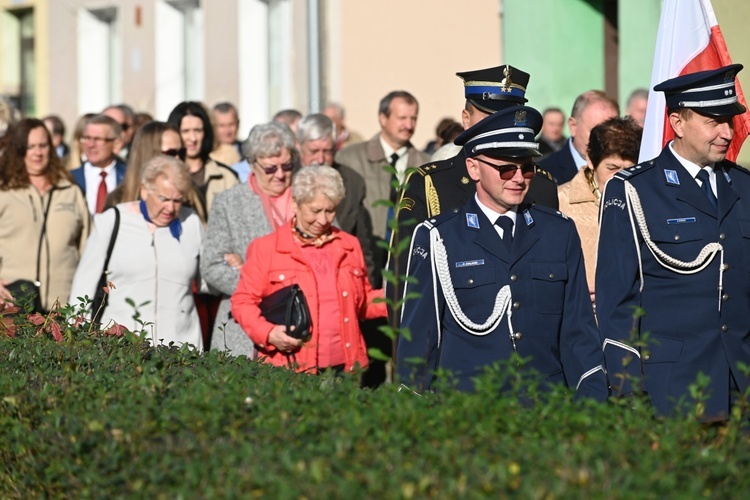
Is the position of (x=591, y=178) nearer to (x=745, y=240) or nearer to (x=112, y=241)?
(x=745, y=240)

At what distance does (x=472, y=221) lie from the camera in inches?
223

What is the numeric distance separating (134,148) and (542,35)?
7.20 meters

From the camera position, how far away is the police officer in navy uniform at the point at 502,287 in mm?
5520

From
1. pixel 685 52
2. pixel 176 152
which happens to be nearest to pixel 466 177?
pixel 685 52

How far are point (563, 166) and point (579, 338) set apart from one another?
3.57 meters

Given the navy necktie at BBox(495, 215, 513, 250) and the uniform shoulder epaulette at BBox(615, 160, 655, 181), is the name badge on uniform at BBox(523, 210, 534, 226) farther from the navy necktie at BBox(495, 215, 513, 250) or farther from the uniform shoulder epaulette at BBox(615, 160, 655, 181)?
the uniform shoulder epaulette at BBox(615, 160, 655, 181)

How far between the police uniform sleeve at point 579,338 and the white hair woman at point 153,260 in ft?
10.9

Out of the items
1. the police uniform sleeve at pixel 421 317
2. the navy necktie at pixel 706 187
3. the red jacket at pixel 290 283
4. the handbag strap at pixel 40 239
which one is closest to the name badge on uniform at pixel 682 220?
the navy necktie at pixel 706 187

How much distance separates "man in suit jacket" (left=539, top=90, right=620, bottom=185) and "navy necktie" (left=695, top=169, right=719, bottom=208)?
10.0 ft

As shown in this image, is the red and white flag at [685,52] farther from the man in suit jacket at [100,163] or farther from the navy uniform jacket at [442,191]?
the man in suit jacket at [100,163]

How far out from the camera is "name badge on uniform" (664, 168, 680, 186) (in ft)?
18.8

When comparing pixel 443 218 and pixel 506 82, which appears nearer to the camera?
pixel 443 218

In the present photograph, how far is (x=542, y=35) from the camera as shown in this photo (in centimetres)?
1605

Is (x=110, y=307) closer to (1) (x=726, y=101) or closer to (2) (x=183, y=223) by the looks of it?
(2) (x=183, y=223)
